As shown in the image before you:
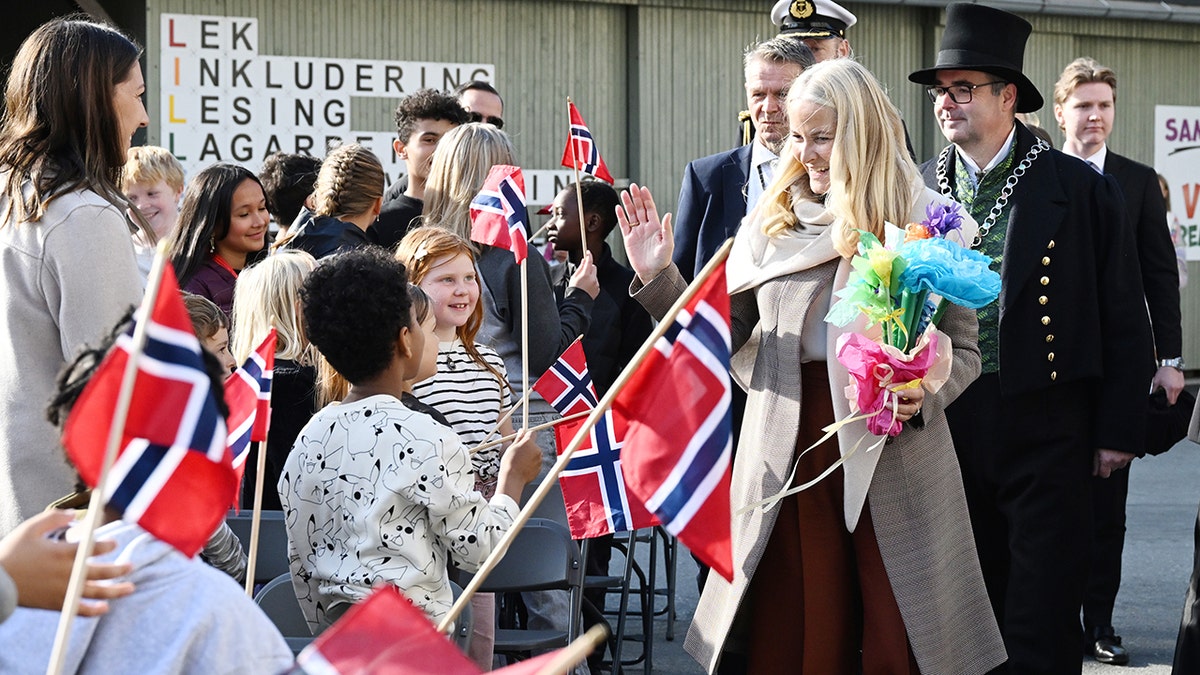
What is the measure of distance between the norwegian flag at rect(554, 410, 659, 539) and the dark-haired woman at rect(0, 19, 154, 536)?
1.37 meters

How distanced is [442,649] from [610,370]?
5.08 m

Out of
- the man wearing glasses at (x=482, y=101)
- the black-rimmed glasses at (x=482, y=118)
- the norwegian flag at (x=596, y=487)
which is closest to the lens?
the norwegian flag at (x=596, y=487)

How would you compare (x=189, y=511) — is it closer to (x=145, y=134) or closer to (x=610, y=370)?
(x=610, y=370)

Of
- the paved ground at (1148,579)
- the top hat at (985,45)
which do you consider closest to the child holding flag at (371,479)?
the top hat at (985,45)

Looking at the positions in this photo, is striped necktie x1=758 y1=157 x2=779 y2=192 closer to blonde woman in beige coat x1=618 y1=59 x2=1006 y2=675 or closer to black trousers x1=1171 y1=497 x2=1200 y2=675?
blonde woman in beige coat x1=618 y1=59 x2=1006 y2=675

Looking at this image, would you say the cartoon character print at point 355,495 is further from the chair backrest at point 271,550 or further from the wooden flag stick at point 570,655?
the wooden flag stick at point 570,655

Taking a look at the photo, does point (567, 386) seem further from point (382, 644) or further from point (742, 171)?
point (382, 644)

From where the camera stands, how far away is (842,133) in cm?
421

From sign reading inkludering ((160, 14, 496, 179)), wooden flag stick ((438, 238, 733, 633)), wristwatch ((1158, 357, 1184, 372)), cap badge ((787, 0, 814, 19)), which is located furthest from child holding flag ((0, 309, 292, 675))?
sign reading inkludering ((160, 14, 496, 179))

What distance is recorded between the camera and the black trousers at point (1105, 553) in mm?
6348

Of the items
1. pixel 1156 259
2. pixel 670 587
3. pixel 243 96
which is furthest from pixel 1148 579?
pixel 243 96

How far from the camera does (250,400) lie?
4027mm

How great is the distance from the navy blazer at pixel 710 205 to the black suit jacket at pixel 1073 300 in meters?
0.94

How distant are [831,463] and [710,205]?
54.5 inches
